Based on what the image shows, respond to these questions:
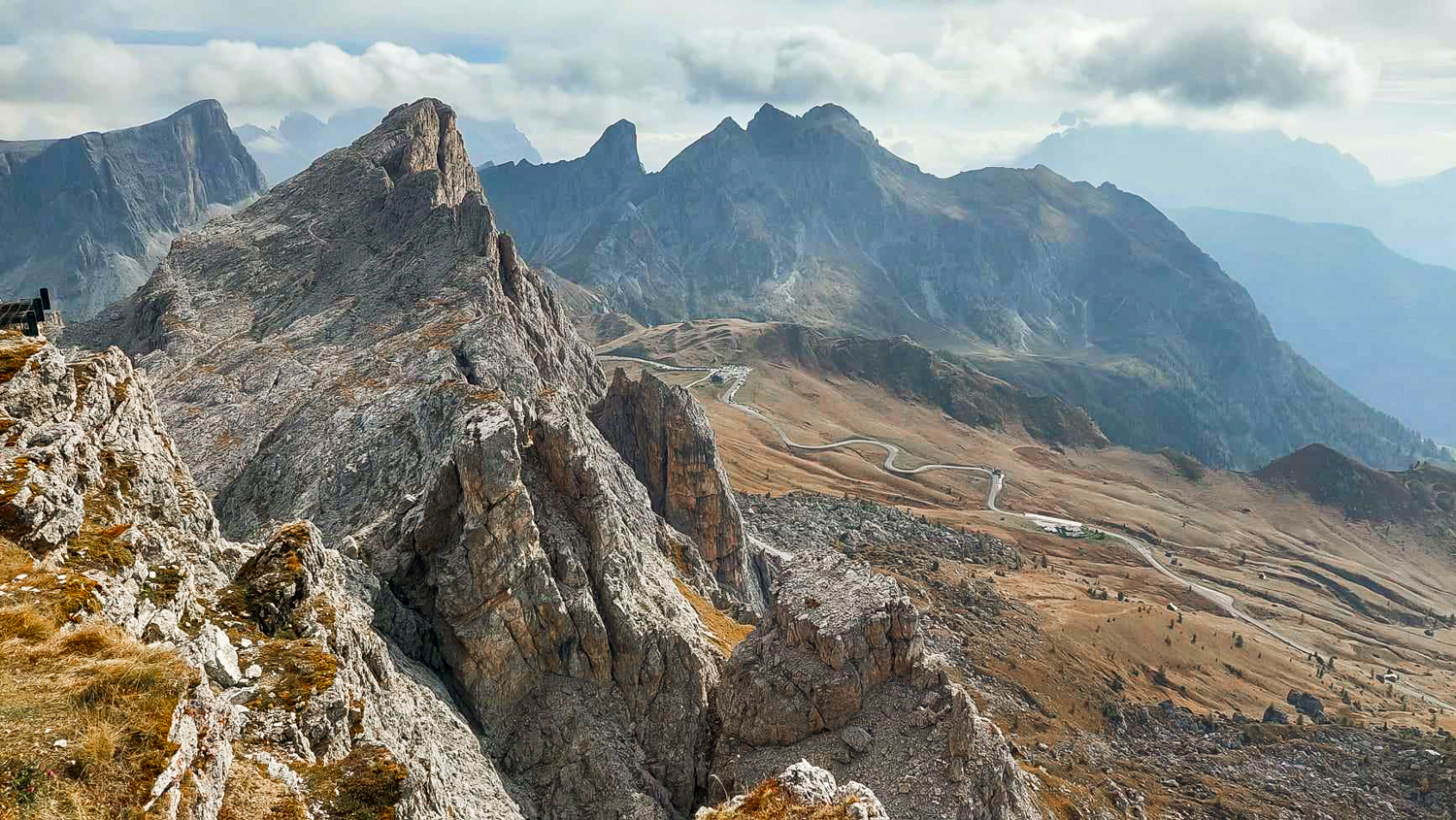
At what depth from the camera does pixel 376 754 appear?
2120cm

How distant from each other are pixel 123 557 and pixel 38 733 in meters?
8.96

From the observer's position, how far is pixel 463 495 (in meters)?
41.8

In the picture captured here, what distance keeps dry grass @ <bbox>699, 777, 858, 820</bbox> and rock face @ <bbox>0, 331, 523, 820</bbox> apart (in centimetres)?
931

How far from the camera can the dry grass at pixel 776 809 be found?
2088cm

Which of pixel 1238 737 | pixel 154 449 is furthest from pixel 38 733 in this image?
pixel 1238 737

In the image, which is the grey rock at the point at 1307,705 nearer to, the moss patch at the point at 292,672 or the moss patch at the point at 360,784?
the moss patch at the point at 360,784

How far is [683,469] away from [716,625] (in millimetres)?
36799

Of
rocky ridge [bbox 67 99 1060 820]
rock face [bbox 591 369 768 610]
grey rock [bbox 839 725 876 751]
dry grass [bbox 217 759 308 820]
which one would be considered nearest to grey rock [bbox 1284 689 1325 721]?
rock face [bbox 591 369 768 610]

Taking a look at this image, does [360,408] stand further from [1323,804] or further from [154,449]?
[1323,804]

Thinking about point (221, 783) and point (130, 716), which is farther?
point (221, 783)

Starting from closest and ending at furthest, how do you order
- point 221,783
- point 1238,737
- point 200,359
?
1. point 221,783
2. point 200,359
3. point 1238,737

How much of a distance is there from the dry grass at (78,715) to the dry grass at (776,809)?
14.1 m

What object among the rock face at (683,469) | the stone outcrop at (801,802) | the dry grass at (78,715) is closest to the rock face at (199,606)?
the dry grass at (78,715)

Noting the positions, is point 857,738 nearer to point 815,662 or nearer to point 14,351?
point 815,662
